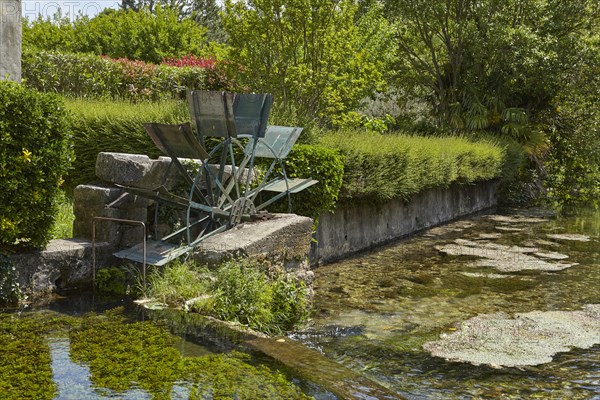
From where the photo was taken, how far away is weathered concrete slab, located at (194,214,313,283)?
751 centimetres

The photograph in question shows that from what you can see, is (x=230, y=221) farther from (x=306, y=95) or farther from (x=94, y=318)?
(x=306, y=95)

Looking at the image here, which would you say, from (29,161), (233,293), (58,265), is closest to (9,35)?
(29,161)

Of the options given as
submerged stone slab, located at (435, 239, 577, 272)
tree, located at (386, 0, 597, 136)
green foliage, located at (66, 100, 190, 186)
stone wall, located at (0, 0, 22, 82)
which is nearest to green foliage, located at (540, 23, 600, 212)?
tree, located at (386, 0, 597, 136)

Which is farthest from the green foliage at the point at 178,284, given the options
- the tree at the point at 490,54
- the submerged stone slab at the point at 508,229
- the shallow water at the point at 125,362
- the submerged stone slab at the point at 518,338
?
the tree at the point at 490,54

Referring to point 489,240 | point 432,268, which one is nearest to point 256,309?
point 432,268

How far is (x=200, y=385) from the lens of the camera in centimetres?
463

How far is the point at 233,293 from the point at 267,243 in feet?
3.42

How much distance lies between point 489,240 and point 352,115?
172 inches

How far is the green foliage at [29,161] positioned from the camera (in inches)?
251

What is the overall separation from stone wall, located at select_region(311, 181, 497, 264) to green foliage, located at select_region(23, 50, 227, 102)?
16.1 ft

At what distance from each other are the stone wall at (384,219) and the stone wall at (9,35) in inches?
208

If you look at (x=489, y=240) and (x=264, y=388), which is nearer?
(x=264, y=388)

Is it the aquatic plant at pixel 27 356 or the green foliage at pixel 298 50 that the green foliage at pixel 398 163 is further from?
the aquatic plant at pixel 27 356

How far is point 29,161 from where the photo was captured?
6.46 metres
